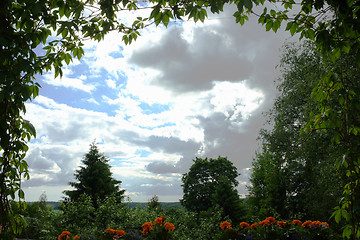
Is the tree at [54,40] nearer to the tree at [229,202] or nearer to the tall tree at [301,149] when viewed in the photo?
the tall tree at [301,149]

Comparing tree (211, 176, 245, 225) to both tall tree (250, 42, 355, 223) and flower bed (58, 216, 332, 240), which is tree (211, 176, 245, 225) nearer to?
tall tree (250, 42, 355, 223)

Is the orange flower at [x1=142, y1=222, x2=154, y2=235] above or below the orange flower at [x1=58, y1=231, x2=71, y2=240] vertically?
above

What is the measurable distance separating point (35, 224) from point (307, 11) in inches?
418

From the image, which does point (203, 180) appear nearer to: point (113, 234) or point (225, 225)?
point (225, 225)

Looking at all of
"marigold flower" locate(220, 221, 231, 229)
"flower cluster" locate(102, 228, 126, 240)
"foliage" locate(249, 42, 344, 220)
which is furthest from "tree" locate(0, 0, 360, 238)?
"foliage" locate(249, 42, 344, 220)

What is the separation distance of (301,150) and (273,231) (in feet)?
26.5

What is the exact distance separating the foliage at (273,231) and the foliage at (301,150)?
5.41 m

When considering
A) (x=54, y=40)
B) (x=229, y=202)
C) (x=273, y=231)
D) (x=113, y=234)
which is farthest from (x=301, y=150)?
(x=54, y=40)

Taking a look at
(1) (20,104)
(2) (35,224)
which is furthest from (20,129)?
(2) (35,224)

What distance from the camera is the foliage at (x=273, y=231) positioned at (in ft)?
19.1

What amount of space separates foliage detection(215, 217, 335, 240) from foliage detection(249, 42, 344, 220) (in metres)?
5.41

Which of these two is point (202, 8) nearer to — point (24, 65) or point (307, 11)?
point (307, 11)

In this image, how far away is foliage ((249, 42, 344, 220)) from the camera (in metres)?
12.5

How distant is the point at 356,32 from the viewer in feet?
7.48
